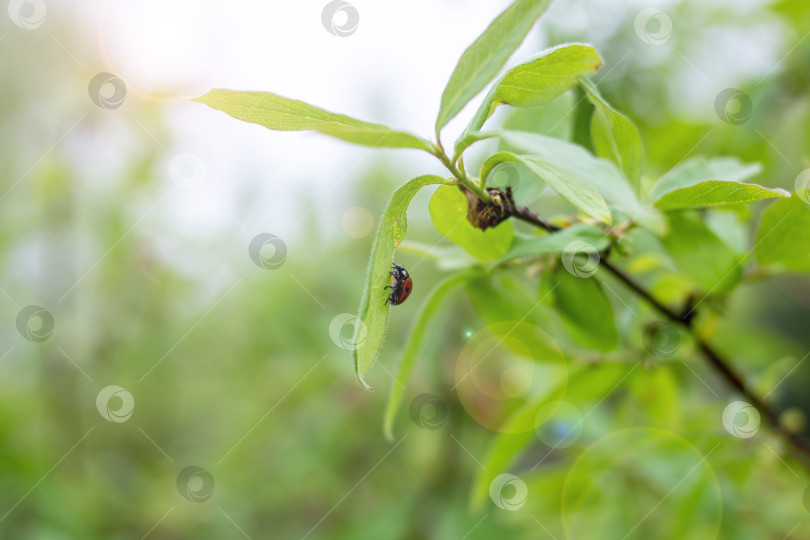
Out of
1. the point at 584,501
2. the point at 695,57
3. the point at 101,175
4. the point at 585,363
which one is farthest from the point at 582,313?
the point at 101,175

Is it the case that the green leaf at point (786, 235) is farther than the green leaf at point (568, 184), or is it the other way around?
the green leaf at point (786, 235)

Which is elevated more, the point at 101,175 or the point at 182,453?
the point at 101,175

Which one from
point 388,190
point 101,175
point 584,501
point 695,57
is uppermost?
point 695,57

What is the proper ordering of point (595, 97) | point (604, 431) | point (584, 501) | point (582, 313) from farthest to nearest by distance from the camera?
1. point (604, 431)
2. point (584, 501)
3. point (582, 313)
4. point (595, 97)

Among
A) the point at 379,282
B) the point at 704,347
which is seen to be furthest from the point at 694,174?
the point at 379,282

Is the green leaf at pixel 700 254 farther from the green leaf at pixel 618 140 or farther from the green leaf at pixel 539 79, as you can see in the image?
the green leaf at pixel 539 79

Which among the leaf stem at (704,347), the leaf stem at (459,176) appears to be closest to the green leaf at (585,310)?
the leaf stem at (704,347)

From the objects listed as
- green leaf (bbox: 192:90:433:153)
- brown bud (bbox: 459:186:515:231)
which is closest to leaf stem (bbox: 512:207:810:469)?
brown bud (bbox: 459:186:515:231)

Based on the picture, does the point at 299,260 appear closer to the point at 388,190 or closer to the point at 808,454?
the point at 388,190
